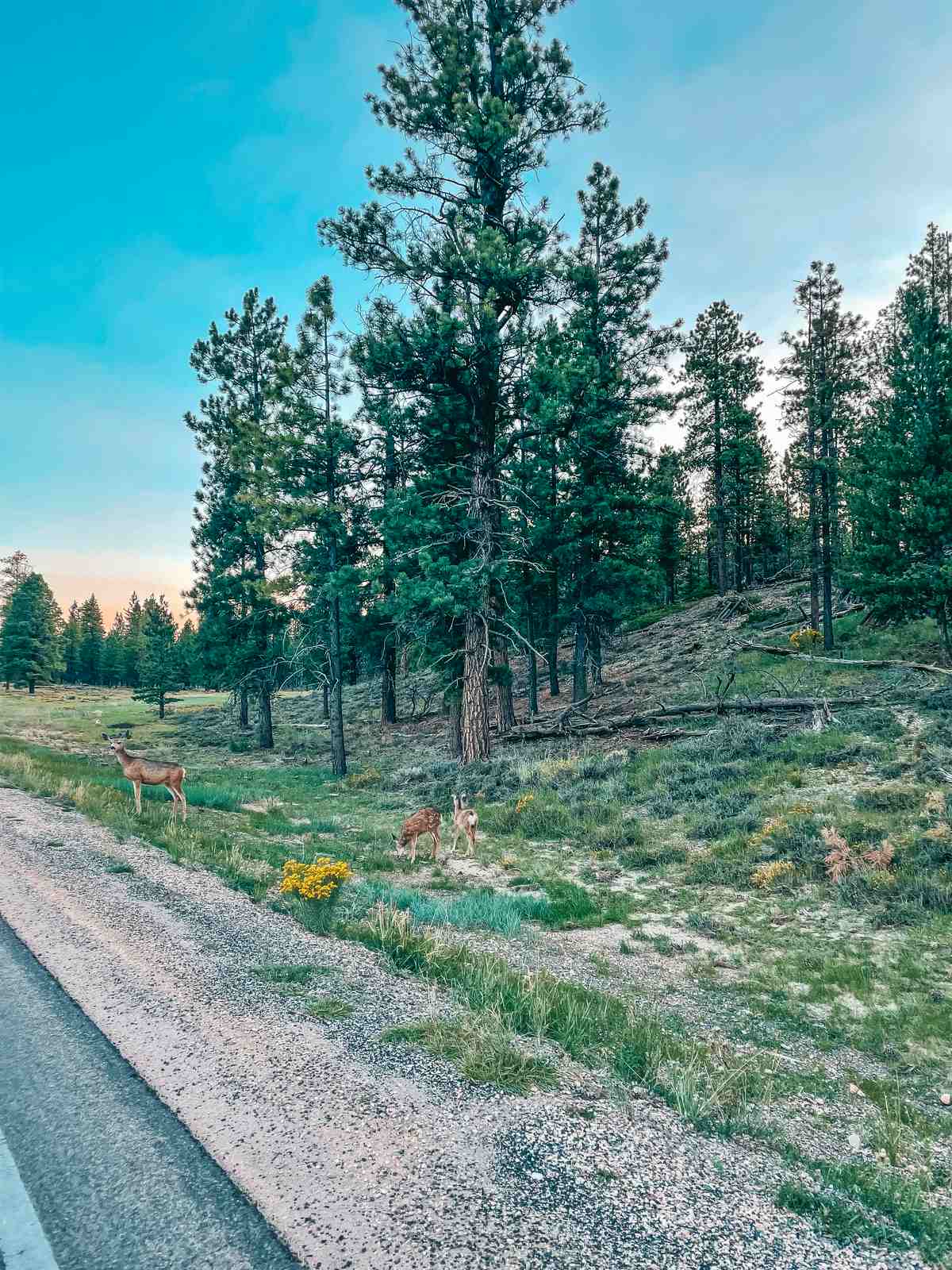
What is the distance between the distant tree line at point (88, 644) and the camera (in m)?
47.2

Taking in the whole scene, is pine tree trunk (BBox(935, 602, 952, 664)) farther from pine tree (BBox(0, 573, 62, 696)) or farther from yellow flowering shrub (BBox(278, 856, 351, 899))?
pine tree (BBox(0, 573, 62, 696))

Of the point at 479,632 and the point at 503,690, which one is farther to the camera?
the point at 503,690

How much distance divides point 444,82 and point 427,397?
25.3 feet

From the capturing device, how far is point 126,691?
7944cm

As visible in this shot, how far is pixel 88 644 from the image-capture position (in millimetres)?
87625

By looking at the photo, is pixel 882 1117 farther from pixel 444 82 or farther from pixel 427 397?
pixel 444 82

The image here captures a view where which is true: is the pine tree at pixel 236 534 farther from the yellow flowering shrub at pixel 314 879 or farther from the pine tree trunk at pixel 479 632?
the yellow flowering shrub at pixel 314 879

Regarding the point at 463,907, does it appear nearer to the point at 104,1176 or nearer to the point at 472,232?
the point at 104,1176

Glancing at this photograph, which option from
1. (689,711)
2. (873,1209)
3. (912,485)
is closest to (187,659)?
(689,711)

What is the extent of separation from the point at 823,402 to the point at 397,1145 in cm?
3162

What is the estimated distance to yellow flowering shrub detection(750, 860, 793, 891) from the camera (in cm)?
931

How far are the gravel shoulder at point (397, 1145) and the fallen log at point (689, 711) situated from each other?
15.0m

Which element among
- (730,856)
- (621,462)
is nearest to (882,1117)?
(730,856)

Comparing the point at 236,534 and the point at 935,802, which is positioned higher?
the point at 236,534
